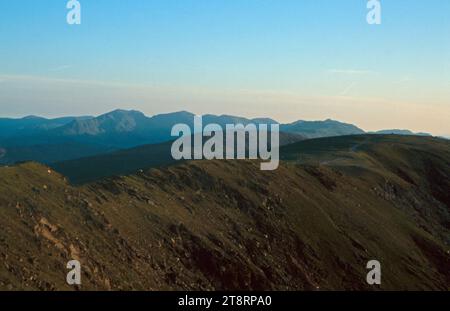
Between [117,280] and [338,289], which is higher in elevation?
[117,280]

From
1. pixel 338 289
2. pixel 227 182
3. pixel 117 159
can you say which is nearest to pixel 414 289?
pixel 338 289

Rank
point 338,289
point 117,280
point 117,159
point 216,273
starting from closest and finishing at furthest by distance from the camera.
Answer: point 117,280 < point 216,273 < point 338,289 < point 117,159

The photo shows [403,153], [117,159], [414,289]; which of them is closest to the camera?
[414,289]

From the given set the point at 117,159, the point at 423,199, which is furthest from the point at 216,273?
the point at 117,159

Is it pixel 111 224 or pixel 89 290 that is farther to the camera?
pixel 111 224

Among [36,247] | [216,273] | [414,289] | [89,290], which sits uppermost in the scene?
[36,247]

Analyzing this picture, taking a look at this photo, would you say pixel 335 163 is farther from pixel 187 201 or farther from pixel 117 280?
pixel 117 280
